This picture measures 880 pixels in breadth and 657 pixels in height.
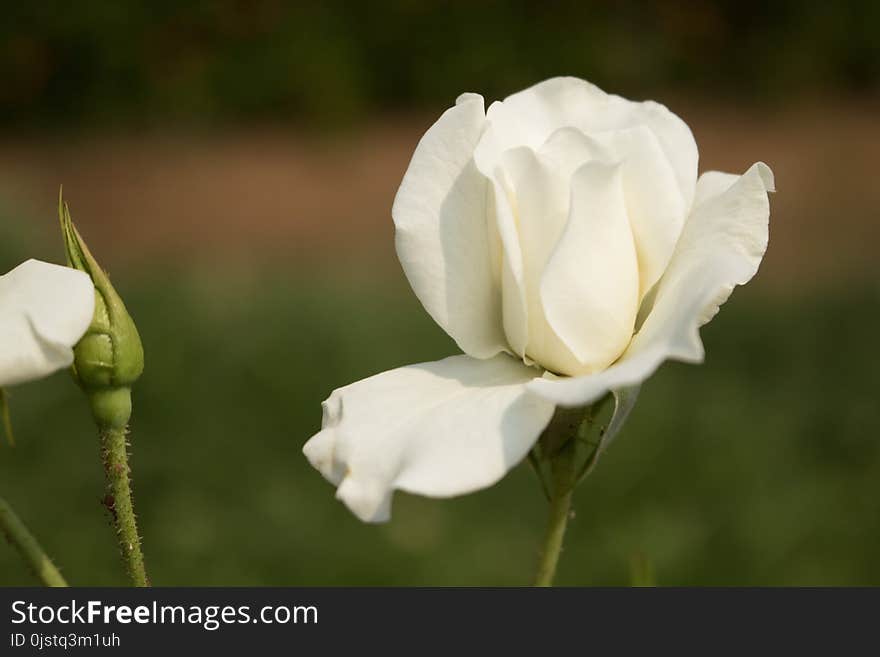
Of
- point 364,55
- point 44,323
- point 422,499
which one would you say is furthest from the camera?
point 364,55

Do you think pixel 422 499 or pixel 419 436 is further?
pixel 422 499

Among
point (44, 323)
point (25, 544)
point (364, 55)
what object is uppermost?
point (44, 323)

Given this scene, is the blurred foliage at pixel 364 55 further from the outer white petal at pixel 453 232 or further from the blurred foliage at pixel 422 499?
the outer white petal at pixel 453 232

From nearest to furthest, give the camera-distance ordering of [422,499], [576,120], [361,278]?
[576,120], [422,499], [361,278]

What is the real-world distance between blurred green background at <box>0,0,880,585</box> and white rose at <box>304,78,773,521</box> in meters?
0.18

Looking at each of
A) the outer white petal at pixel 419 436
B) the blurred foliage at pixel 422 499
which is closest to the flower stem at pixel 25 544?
the outer white petal at pixel 419 436

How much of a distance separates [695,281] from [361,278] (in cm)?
322

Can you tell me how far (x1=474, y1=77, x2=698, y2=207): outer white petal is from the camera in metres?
0.70

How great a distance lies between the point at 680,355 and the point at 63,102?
18.6 ft

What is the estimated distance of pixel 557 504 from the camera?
0.68 meters

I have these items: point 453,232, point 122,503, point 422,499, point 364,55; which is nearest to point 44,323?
point 122,503

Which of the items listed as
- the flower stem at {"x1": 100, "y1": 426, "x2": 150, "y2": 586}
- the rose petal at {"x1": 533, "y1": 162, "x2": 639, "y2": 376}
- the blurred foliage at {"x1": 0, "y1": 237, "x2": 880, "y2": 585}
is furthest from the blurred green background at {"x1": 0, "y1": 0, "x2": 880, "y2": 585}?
the flower stem at {"x1": 100, "y1": 426, "x2": 150, "y2": 586}

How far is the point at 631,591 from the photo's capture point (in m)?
0.77

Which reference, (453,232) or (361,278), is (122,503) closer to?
(453,232)
